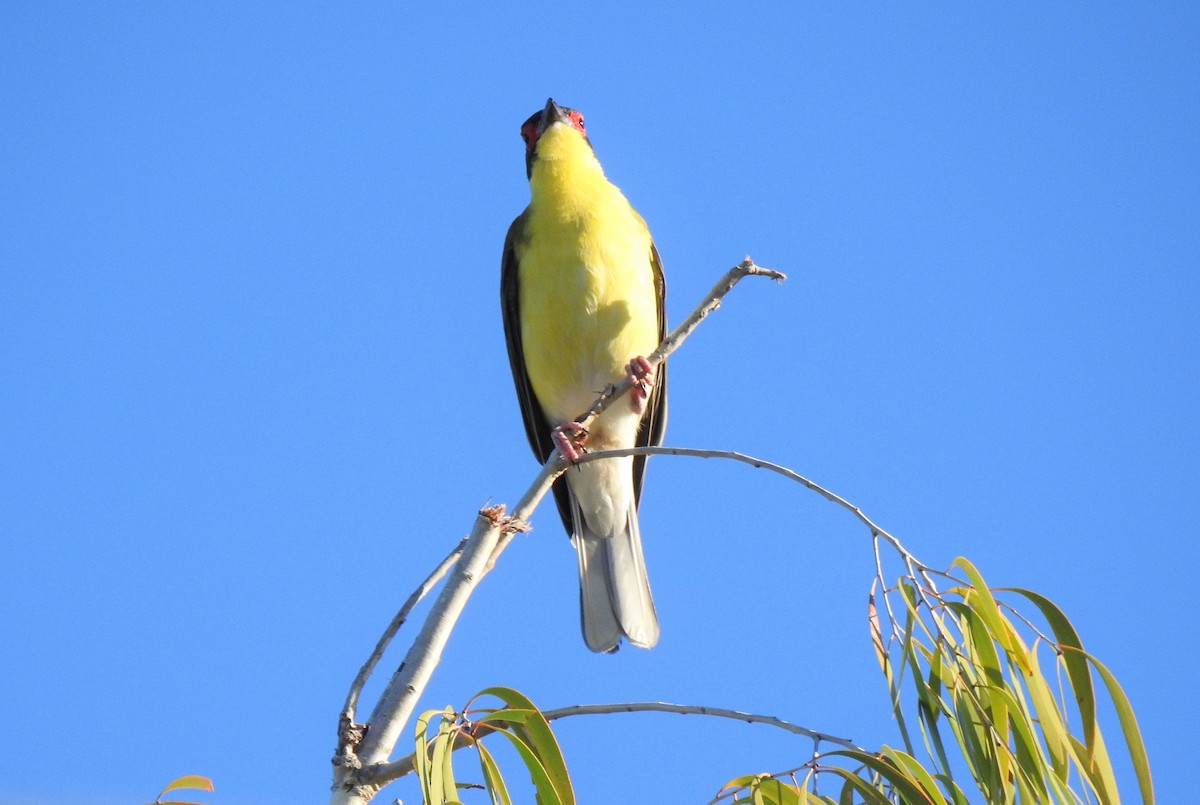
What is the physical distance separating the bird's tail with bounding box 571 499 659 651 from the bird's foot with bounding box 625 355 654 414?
17.9 inches

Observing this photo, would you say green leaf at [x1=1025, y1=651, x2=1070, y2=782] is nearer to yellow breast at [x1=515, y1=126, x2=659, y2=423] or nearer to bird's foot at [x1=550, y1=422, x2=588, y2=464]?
bird's foot at [x1=550, y1=422, x2=588, y2=464]

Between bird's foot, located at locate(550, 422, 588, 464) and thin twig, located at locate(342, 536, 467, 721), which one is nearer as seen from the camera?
thin twig, located at locate(342, 536, 467, 721)

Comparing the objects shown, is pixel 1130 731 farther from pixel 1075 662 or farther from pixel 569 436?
pixel 569 436

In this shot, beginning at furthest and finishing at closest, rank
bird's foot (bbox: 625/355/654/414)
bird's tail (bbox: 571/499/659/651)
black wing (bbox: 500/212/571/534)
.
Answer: black wing (bbox: 500/212/571/534) < bird's tail (bbox: 571/499/659/651) < bird's foot (bbox: 625/355/654/414)

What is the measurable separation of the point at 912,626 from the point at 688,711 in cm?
53

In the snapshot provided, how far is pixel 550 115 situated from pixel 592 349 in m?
1.62

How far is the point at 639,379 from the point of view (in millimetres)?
4035

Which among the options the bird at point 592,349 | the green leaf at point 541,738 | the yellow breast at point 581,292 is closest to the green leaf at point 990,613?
the green leaf at point 541,738

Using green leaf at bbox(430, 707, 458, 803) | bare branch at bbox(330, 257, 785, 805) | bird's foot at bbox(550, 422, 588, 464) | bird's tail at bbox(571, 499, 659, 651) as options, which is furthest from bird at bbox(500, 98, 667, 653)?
green leaf at bbox(430, 707, 458, 803)

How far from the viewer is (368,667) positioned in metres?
2.70

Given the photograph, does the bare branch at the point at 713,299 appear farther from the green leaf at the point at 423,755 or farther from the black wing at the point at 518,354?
the black wing at the point at 518,354

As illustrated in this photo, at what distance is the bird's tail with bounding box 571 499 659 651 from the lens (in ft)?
14.7

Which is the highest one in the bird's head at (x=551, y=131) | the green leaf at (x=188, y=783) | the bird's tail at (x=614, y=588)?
the bird's head at (x=551, y=131)

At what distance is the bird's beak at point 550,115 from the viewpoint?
586 cm
